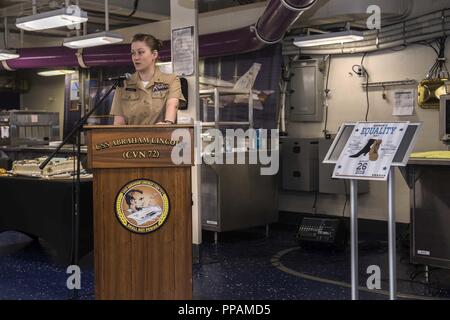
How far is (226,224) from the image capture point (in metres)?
6.87

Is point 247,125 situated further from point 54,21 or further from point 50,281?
point 50,281

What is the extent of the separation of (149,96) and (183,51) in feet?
6.91

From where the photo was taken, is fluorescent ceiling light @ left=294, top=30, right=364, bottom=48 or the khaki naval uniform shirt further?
fluorescent ceiling light @ left=294, top=30, right=364, bottom=48

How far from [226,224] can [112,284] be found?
3.34 m

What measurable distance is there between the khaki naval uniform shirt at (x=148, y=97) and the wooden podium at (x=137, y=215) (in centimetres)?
59

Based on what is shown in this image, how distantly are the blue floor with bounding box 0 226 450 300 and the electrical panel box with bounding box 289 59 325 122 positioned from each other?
168 centimetres

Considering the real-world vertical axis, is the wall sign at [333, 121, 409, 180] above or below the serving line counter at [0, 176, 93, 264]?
above

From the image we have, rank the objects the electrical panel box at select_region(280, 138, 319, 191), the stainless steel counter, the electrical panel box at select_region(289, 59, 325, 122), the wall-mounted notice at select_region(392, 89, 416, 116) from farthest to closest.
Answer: the electrical panel box at select_region(289, 59, 325, 122) → the electrical panel box at select_region(280, 138, 319, 191) → the wall-mounted notice at select_region(392, 89, 416, 116) → the stainless steel counter

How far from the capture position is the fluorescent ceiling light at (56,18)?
19.7ft

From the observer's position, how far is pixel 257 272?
548cm

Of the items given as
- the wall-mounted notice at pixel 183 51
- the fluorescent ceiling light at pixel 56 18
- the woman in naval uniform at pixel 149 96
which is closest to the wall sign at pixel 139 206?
the woman in naval uniform at pixel 149 96

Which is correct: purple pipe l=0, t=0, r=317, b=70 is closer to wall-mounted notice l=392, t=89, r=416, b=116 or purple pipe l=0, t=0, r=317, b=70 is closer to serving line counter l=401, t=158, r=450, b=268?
wall-mounted notice l=392, t=89, r=416, b=116

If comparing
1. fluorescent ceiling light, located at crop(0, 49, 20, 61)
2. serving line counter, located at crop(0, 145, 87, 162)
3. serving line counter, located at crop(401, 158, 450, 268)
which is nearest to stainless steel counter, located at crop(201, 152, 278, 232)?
serving line counter, located at crop(0, 145, 87, 162)

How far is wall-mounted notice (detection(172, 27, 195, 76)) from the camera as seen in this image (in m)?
6.07
